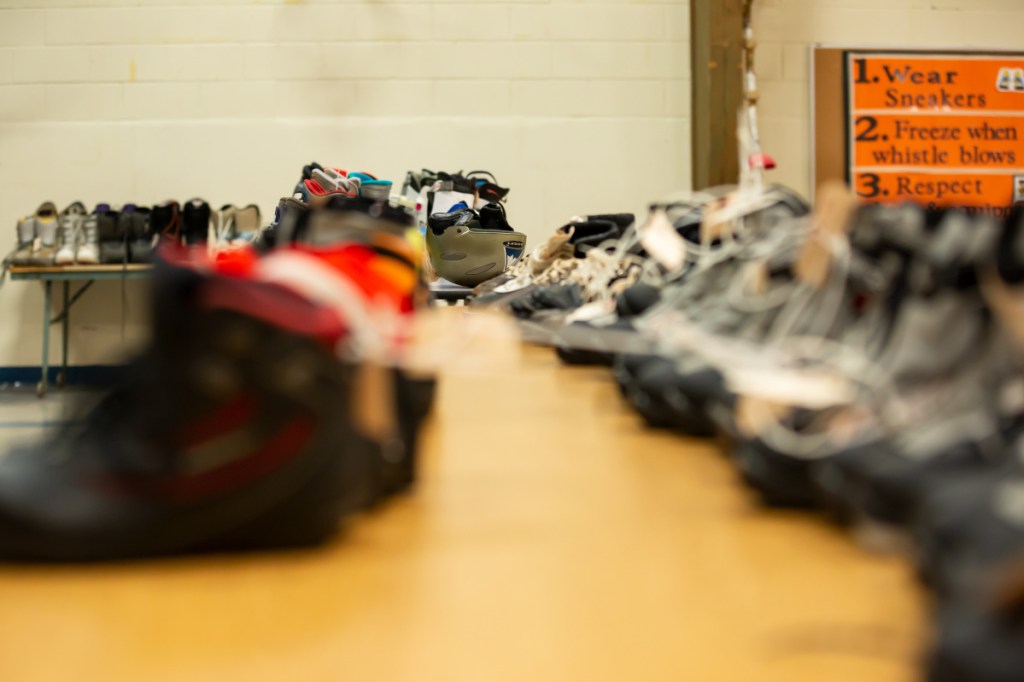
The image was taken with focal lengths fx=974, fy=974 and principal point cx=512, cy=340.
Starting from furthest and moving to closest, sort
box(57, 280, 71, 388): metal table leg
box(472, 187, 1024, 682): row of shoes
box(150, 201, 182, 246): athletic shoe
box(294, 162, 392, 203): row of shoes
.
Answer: box(57, 280, 71, 388): metal table leg
box(150, 201, 182, 246): athletic shoe
box(294, 162, 392, 203): row of shoes
box(472, 187, 1024, 682): row of shoes

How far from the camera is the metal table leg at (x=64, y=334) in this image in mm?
4711

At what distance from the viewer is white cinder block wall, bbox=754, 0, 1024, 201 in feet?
14.4

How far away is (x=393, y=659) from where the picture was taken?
37cm

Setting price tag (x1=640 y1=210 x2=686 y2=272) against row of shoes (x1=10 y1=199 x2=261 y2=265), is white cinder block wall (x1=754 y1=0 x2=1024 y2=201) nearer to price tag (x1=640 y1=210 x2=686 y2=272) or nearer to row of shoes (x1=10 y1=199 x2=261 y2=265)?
row of shoes (x1=10 y1=199 x2=261 y2=265)

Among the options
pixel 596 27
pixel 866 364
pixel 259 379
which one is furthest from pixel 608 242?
pixel 596 27

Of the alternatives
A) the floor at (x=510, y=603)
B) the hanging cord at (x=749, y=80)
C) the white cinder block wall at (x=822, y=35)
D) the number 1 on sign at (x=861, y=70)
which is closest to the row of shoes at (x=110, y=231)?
the hanging cord at (x=749, y=80)

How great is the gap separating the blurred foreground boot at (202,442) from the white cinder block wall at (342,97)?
168 inches


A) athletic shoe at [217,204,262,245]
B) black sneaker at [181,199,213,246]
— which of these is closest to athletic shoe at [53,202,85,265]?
black sneaker at [181,199,213,246]

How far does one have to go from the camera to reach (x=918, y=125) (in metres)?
4.37

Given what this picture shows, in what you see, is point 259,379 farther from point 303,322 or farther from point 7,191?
point 7,191

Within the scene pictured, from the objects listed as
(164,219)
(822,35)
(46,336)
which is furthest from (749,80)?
(46,336)

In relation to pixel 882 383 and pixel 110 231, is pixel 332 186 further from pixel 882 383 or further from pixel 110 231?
pixel 110 231

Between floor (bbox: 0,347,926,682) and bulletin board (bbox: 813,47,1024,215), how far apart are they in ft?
13.6

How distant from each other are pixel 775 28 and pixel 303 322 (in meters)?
4.34
